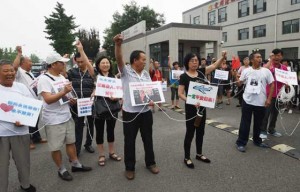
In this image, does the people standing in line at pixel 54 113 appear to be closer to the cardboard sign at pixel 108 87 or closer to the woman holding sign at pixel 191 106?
the cardboard sign at pixel 108 87

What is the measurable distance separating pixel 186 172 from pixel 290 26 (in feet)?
83.7

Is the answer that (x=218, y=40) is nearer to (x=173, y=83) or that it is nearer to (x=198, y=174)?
(x=173, y=83)

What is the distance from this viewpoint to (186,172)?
425cm

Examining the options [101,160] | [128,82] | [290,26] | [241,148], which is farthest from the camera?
[290,26]

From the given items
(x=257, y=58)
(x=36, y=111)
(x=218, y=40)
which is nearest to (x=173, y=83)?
(x=257, y=58)

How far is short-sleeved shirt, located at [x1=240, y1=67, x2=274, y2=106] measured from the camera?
5.05 meters

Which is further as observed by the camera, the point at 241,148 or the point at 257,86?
the point at 241,148

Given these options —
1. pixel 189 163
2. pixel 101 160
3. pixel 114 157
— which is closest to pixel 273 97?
pixel 189 163

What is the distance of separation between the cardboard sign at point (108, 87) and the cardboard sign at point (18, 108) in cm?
106

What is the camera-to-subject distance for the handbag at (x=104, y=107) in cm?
447

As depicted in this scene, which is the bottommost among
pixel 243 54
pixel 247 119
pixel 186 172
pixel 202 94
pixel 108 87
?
pixel 186 172

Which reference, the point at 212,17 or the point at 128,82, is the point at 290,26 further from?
the point at 128,82

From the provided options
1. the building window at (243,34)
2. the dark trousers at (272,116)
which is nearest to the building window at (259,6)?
the building window at (243,34)

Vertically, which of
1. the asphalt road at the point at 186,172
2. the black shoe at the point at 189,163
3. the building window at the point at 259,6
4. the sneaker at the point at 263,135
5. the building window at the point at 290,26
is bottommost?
the asphalt road at the point at 186,172
